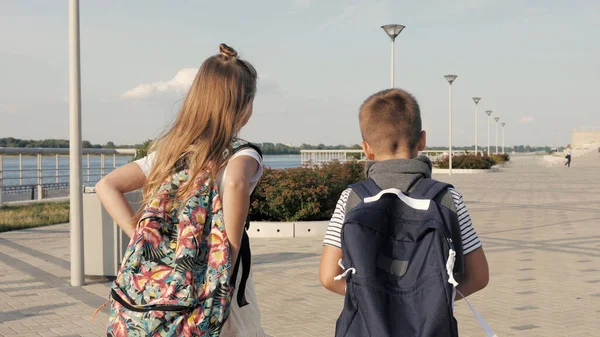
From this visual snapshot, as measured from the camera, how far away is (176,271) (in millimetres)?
2072

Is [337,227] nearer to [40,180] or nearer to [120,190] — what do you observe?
[120,190]

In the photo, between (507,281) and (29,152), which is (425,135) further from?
(29,152)

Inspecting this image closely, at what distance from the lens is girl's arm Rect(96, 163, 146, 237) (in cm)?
236

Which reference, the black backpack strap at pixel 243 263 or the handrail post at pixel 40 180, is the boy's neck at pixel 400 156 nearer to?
the black backpack strap at pixel 243 263

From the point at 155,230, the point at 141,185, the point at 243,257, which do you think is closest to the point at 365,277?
the point at 243,257

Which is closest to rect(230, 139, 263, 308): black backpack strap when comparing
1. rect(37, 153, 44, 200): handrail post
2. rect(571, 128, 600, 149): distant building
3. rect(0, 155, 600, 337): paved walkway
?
rect(0, 155, 600, 337): paved walkway

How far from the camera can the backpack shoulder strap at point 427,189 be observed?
1966 millimetres

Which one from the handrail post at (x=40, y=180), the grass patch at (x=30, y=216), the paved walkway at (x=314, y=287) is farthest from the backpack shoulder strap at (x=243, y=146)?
the handrail post at (x=40, y=180)

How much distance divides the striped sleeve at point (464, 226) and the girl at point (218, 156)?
67 centimetres

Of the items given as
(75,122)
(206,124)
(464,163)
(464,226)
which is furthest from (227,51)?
(464,163)

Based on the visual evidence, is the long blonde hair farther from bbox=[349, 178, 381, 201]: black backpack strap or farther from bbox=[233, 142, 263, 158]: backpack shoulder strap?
bbox=[349, 178, 381, 201]: black backpack strap

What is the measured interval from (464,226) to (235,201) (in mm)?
722

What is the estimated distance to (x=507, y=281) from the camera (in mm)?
7551

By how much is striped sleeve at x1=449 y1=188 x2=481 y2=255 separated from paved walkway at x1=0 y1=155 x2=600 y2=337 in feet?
11.4
